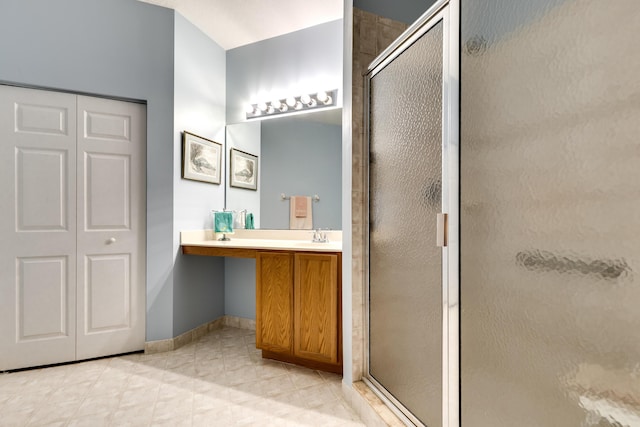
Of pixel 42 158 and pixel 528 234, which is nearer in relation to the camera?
pixel 528 234

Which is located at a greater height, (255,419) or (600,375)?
(600,375)

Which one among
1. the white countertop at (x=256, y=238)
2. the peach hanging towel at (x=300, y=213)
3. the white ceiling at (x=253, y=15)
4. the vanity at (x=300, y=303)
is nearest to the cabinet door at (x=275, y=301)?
the vanity at (x=300, y=303)

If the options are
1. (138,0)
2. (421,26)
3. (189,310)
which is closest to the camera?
(421,26)

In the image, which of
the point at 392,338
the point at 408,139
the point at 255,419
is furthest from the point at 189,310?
the point at 408,139

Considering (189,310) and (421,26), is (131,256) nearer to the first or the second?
(189,310)

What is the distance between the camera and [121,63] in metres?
2.41

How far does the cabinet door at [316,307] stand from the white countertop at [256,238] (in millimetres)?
334

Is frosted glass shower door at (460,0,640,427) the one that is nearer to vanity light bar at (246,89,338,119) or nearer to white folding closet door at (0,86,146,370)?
vanity light bar at (246,89,338,119)

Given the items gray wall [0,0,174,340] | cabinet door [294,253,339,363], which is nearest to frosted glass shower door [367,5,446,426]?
cabinet door [294,253,339,363]

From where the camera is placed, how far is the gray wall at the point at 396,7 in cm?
181

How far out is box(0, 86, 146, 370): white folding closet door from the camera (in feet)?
7.15

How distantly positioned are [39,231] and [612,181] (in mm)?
2974

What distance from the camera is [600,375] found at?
708 millimetres

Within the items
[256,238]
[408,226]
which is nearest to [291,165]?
[256,238]
